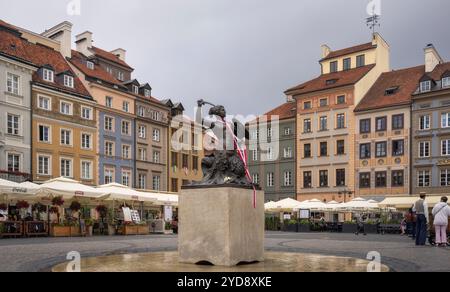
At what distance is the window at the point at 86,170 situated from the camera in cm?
4206

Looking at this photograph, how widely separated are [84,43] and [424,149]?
33438 mm

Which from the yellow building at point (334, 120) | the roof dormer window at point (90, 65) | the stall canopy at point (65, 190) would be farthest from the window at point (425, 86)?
the stall canopy at point (65, 190)

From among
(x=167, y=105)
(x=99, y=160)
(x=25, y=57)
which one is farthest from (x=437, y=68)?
(x=25, y=57)

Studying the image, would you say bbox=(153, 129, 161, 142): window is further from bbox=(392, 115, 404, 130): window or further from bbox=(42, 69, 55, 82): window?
bbox=(392, 115, 404, 130): window

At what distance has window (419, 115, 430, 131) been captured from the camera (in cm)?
4434

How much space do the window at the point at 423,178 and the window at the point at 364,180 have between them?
4842mm

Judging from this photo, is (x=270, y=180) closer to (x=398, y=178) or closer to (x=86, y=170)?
(x=398, y=178)

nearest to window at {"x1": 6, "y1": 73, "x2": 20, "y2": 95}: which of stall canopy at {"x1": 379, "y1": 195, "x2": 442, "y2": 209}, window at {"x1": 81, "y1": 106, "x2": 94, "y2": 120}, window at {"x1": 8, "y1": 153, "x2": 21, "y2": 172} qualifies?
window at {"x1": 8, "y1": 153, "x2": 21, "y2": 172}

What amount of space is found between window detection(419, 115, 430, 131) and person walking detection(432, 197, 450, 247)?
31.1 m

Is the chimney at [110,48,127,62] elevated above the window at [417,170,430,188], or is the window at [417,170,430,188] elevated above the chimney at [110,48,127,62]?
the chimney at [110,48,127,62]

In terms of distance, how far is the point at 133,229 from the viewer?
27.5 meters
